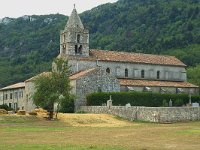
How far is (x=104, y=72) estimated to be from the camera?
73.9m

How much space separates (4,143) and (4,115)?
2296cm

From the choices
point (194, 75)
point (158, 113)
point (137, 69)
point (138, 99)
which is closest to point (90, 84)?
point (138, 99)

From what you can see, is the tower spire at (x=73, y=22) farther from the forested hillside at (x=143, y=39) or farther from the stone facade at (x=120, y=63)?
the forested hillside at (x=143, y=39)

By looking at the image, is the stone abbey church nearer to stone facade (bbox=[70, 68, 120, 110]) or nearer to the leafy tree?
stone facade (bbox=[70, 68, 120, 110])

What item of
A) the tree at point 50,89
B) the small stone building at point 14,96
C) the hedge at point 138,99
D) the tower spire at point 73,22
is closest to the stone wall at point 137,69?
the tower spire at point 73,22

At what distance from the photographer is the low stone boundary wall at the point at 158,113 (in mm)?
57531

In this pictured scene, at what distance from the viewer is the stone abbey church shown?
7325 centimetres

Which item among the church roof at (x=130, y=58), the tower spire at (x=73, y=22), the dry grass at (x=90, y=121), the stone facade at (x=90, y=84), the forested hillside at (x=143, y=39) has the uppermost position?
the forested hillside at (x=143, y=39)

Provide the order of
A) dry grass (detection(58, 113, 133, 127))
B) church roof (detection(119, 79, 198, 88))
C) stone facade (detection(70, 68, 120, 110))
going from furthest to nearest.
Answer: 1. church roof (detection(119, 79, 198, 88))
2. stone facade (detection(70, 68, 120, 110))
3. dry grass (detection(58, 113, 133, 127))

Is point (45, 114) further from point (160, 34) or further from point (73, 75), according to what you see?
point (160, 34)

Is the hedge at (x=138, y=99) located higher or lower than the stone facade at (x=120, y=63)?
lower

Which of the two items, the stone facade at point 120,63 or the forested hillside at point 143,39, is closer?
the stone facade at point 120,63

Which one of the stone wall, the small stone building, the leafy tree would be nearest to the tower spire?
the stone wall

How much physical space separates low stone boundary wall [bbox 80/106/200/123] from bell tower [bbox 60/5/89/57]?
66.8 feet
